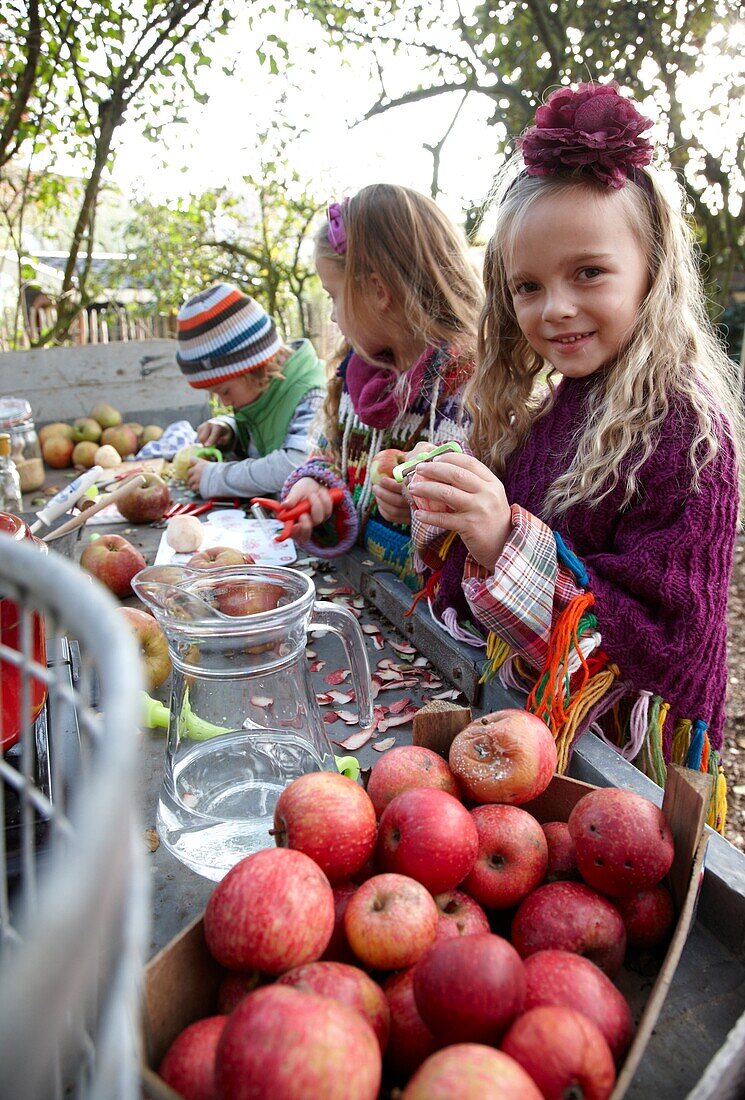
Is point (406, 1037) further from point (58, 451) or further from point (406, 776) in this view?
point (58, 451)

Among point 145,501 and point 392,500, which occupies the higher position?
point 392,500

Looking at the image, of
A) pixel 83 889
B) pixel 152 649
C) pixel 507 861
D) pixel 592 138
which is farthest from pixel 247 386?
pixel 83 889

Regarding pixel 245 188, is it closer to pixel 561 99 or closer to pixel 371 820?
pixel 561 99

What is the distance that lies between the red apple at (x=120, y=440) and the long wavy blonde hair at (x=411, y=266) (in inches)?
83.0

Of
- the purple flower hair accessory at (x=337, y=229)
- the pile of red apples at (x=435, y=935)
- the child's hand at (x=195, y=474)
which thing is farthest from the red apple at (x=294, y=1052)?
the child's hand at (x=195, y=474)

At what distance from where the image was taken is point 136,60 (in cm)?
427

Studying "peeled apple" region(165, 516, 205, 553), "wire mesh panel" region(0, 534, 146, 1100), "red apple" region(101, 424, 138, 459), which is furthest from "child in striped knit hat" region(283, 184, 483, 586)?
"red apple" region(101, 424, 138, 459)

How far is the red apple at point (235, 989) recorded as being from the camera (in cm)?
62

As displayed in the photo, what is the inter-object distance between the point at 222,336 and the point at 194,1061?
3.00m

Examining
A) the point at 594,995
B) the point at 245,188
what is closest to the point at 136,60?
the point at 245,188

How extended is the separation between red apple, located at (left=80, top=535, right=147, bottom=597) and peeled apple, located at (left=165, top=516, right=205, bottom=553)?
0.67 ft

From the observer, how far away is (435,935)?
2.21 ft

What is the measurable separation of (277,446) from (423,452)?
2.12 metres

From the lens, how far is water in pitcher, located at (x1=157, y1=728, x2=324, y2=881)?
2.93 ft
